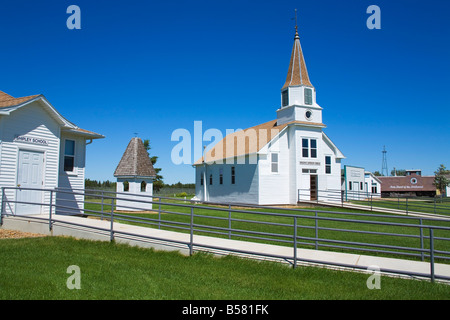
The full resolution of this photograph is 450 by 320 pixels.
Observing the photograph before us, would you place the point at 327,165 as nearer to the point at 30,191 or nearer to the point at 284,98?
the point at 284,98

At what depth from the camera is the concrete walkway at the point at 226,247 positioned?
6.88 m

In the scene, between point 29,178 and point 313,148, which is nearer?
point 29,178

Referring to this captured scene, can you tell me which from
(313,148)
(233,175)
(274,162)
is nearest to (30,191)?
(274,162)

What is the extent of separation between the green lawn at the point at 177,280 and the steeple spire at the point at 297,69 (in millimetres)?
24522

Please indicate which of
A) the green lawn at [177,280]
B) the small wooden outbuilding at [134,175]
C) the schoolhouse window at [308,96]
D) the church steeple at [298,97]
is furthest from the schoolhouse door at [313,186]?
the green lawn at [177,280]

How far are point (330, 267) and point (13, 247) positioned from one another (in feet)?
25.1

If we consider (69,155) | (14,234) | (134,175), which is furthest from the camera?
(134,175)

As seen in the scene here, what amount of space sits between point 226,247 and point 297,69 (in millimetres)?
25052

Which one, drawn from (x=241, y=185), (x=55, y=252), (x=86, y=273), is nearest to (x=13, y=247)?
(x=55, y=252)

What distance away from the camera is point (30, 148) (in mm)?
13930
